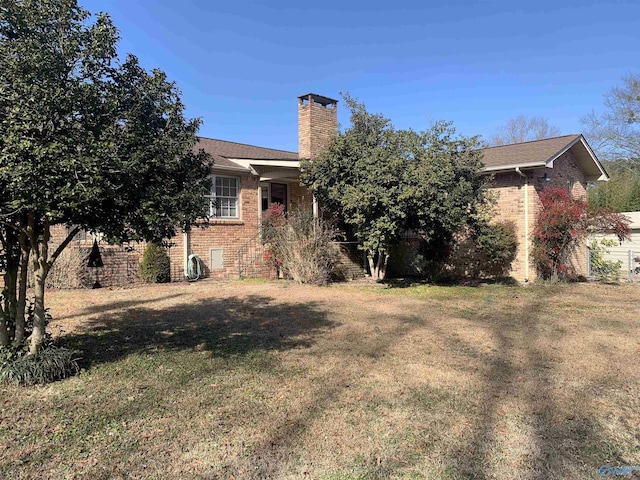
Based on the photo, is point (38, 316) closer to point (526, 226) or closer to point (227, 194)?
point (227, 194)

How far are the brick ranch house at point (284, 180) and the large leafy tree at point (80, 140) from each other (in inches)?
322

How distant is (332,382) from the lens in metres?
4.76

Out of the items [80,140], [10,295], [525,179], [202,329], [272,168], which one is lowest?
[202,329]

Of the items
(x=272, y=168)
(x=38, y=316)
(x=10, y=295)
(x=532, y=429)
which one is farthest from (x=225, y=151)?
(x=532, y=429)

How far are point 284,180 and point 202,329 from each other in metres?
9.70

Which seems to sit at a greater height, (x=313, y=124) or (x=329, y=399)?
(x=313, y=124)

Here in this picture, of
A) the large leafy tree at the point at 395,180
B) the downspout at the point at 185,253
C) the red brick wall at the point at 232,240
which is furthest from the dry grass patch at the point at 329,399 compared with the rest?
the red brick wall at the point at 232,240

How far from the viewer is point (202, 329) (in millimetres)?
7145

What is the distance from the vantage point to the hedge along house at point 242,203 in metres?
13.6

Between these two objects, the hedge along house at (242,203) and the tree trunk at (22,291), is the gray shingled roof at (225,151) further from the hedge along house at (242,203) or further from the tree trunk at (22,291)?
the tree trunk at (22,291)

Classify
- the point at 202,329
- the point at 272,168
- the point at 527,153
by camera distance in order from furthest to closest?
the point at 272,168
the point at 527,153
the point at 202,329

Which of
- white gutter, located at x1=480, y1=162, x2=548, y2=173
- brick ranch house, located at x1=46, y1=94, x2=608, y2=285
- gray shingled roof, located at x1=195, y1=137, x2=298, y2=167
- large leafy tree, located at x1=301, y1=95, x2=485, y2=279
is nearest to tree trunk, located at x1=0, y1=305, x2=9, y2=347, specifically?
brick ranch house, located at x1=46, y1=94, x2=608, y2=285

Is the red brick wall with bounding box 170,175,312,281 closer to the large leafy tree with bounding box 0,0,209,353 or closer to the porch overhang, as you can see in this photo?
the porch overhang

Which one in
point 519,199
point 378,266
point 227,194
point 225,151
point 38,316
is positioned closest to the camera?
point 38,316
